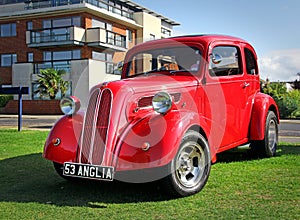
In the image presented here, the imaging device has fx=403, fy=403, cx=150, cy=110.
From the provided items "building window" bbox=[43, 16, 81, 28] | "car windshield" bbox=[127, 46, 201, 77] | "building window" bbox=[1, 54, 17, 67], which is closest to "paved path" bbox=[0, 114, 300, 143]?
"car windshield" bbox=[127, 46, 201, 77]

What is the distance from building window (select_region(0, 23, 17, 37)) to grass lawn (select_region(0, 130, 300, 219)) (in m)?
31.1

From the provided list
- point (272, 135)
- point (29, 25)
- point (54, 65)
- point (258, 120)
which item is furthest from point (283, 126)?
point (29, 25)

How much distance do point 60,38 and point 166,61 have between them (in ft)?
87.8

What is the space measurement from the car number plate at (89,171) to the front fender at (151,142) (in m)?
0.19

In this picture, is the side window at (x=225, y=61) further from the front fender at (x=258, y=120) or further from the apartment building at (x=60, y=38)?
the apartment building at (x=60, y=38)

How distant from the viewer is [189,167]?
4984mm

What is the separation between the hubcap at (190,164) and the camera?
486 centimetres

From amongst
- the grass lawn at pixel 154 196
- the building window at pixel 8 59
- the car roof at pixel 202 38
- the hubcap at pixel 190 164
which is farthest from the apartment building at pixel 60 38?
the hubcap at pixel 190 164

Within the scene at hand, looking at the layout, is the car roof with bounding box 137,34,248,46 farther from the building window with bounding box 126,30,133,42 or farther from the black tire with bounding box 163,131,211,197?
the building window with bounding box 126,30,133,42

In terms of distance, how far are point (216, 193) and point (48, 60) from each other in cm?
3057

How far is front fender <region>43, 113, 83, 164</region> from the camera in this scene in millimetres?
5055

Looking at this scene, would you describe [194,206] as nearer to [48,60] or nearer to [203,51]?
[203,51]

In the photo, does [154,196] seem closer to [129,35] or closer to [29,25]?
[29,25]

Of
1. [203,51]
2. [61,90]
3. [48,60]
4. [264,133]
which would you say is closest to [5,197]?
[203,51]
